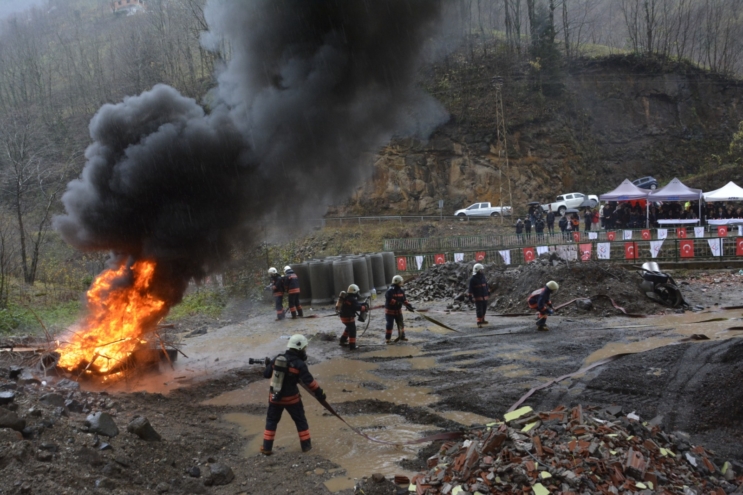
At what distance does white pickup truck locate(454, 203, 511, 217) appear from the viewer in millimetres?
34987

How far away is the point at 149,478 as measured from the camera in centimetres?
568

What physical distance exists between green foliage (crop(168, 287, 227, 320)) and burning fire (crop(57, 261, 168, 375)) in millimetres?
7885

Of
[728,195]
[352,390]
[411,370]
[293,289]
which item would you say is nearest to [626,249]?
[728,195]

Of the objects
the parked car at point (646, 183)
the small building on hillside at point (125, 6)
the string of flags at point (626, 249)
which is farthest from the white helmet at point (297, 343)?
the small building on hillside at point (125, 6)

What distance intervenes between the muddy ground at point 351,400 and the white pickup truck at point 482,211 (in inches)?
863

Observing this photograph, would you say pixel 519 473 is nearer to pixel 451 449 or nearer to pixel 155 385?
pixel 451 449

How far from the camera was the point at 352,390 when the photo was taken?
934 cm

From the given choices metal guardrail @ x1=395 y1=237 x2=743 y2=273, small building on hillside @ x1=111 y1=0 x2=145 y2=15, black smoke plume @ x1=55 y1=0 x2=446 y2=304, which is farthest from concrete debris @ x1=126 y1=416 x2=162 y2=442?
small building on hillside @ x1=111 y1=0 x2=145 y2=15

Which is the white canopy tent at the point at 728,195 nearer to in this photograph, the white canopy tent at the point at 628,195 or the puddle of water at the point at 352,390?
the white canopy tent at the point at 628,195

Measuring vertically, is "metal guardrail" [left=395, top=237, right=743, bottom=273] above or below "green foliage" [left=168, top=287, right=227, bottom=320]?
above

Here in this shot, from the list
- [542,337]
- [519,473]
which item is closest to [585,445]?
[519,473]

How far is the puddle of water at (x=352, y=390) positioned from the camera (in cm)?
878

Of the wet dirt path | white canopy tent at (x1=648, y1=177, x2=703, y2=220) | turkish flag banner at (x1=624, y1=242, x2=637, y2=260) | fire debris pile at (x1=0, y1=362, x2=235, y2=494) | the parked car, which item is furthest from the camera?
the parked car

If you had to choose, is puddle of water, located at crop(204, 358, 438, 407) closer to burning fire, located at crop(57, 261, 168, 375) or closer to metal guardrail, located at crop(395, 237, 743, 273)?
burning fire, located at crop(57, 261, 168, 375)
